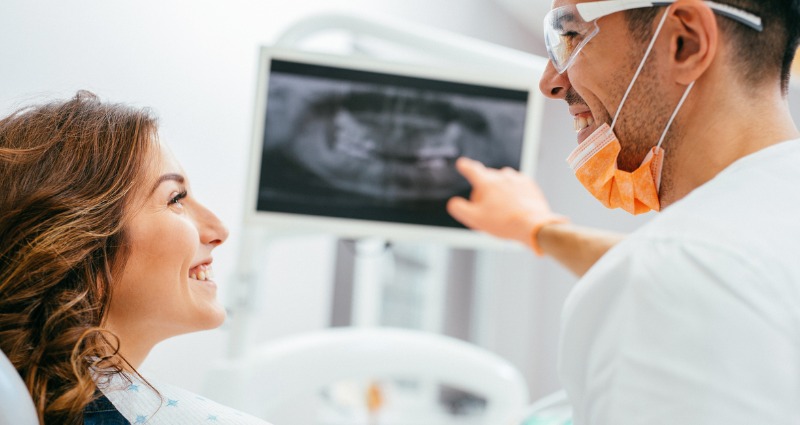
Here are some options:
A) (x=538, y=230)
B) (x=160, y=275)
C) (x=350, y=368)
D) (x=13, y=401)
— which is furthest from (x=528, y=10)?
(x=13, y=401)

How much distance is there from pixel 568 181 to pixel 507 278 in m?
0.63

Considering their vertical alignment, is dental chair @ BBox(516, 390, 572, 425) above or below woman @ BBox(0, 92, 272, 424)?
below

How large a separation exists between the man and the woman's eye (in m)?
0.63

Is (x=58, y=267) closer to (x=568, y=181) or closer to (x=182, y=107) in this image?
(x=182, y=107)

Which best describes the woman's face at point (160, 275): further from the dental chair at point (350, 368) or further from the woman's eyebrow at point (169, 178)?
the dental chair at point (350, 368)

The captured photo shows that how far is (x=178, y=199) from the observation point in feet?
4.46

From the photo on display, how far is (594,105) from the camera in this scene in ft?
4.09

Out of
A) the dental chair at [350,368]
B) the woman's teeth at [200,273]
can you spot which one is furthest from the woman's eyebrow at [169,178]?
the dental chair at [350,368]

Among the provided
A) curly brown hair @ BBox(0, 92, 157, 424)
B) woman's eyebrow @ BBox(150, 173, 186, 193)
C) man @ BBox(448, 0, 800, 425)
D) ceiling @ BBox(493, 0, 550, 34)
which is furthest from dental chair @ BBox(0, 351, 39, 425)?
ceiling @ BBox(493, 0, 550, 34)

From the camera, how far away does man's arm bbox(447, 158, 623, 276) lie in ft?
6.93

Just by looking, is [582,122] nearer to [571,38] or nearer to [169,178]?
[571,38]

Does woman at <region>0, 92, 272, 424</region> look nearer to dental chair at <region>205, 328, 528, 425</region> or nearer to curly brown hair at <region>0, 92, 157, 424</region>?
curly brown hair at <region>0, 92, 157, 424</region>

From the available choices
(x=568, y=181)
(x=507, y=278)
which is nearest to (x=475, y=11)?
(x=568, y=181)

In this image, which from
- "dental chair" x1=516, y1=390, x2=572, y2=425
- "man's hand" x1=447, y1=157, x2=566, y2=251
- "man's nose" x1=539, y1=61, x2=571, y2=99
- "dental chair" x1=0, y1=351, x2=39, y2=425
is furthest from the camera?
"man's hand" x1=447, y1=157, x2=566, y2=251
